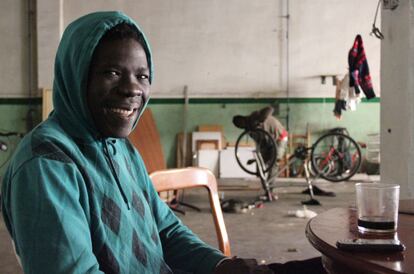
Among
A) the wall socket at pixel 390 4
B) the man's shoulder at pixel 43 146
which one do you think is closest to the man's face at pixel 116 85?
the man's shoulder at pixel 43 146

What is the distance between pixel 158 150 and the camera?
7.16 metres

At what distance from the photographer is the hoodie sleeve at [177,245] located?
1230mm

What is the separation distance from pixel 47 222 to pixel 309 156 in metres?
6.21

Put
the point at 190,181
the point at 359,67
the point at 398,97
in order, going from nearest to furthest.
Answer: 1. the point at 190,181
2. the point at 398,97
3. the point at 359,67

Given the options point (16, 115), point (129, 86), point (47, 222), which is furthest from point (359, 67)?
point (16, 115)

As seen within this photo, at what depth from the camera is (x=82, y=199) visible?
0.94 metres

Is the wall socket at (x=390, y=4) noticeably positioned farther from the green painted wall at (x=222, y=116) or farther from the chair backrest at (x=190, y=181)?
the green painted wall at (x=222, y=116)

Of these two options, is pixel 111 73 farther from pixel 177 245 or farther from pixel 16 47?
pixel 16 47

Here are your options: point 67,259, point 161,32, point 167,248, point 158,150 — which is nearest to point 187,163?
point 158,150

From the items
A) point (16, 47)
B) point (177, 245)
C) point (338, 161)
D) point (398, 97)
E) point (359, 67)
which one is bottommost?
point (338, 161)

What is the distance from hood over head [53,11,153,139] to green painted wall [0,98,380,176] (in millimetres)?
6834

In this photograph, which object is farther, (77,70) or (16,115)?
(16,115)

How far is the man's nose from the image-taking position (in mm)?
1086

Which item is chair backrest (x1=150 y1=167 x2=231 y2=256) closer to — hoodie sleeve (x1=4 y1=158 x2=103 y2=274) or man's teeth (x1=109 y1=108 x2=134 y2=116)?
man's teeth (x1=109 y1=108 x2=134 y2=116)
